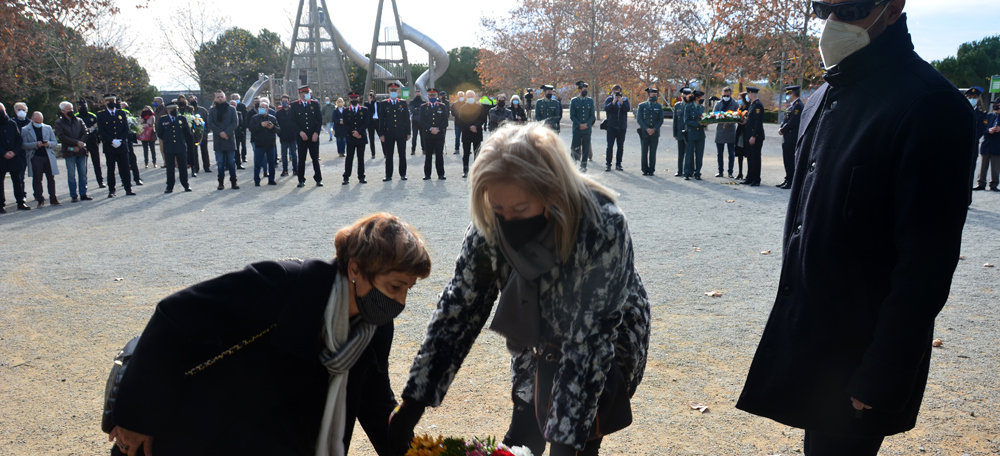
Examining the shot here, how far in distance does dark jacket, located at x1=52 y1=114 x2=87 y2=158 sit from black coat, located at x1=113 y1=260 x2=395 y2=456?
40.1 ft

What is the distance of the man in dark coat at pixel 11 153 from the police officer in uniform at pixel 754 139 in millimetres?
13712

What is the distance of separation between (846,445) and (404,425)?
1.50 metres

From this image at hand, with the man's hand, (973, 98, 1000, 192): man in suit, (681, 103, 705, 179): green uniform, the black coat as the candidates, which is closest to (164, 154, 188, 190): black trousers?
(681, 103, 705, 179): green uniform

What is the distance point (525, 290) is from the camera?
2.27 metres

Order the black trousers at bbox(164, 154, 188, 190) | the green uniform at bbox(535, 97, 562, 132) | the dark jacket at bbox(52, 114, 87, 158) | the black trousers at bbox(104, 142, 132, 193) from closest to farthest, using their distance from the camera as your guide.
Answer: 1. the dark jacket at bbox(52, 114, 87, 158)
2. the black trousers at bbox(104, 142, 132, 193)
3. the black trousers at bbox(164, 154, 188, 190)
4. the green uniform at bbox(535, 97, 562, 132)

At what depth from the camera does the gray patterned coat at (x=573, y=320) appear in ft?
7.11

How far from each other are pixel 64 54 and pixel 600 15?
2567 cm

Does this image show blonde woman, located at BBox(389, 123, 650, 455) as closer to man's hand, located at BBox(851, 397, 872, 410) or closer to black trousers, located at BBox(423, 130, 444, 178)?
man's hand, located at BBox(851, 397, 872, 410)

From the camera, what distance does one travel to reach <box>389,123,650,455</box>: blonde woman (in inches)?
84.7

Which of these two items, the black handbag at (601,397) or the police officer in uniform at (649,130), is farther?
the police officer in uniform at (649,130)

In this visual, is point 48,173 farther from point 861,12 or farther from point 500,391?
point 861,12

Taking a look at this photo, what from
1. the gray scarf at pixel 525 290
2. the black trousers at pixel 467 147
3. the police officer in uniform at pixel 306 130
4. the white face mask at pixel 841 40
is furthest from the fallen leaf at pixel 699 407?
the black trousers at pixel 467 147

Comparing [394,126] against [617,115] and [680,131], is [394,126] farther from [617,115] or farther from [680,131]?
[680,131]

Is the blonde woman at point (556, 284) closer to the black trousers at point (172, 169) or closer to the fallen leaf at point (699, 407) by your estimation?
the fallen leaf at point (699, 407)
